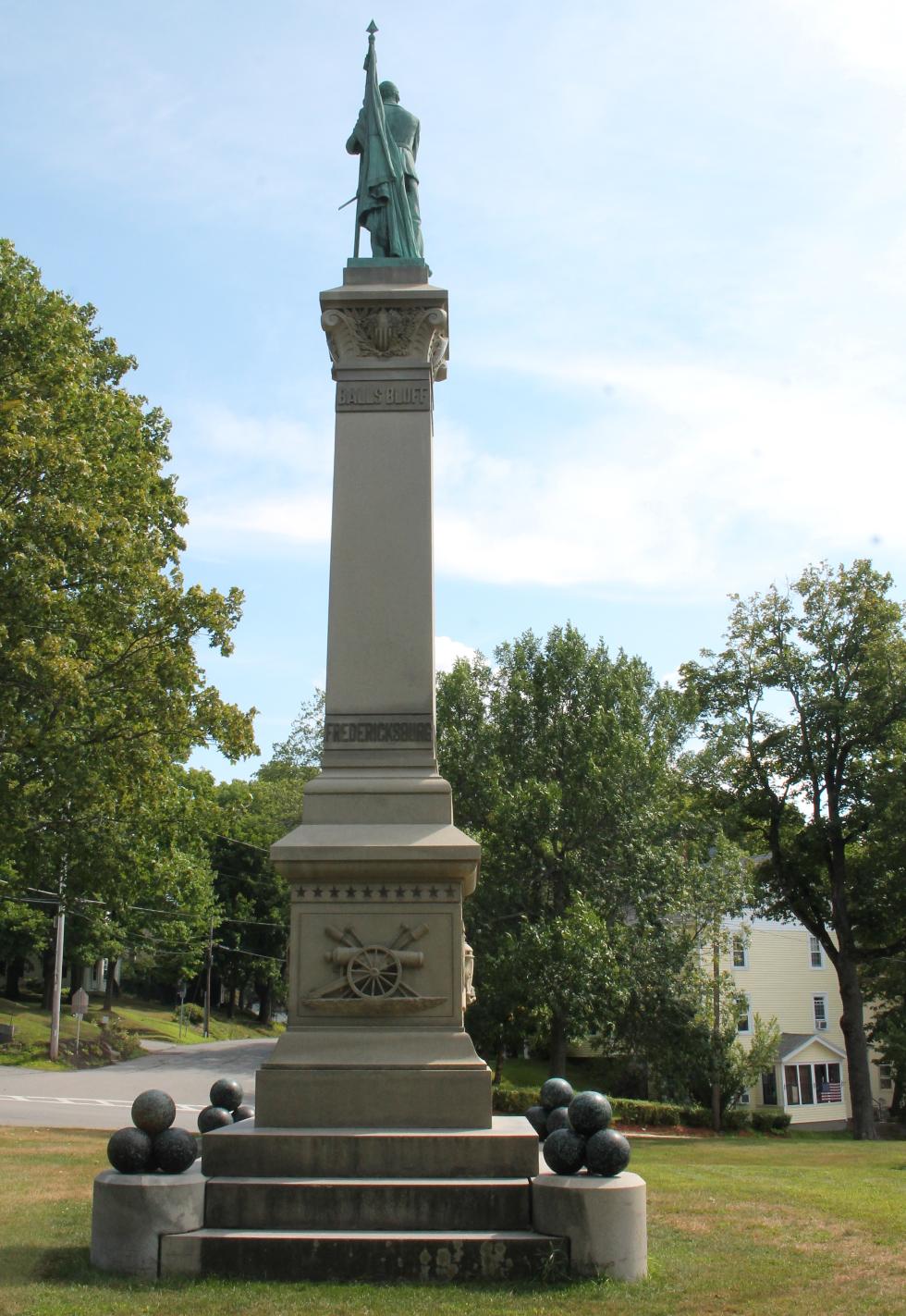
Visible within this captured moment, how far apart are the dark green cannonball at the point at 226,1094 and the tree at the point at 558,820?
18.9 metres

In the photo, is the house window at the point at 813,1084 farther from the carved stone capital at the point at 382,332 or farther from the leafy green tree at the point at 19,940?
the carved stone capital at the point at 382,332

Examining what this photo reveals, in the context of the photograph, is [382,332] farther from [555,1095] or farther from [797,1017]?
[797,1017]

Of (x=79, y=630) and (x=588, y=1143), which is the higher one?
(x=79, y=630)

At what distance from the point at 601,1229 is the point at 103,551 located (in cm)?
1485

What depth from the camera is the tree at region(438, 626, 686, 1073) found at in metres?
30.0

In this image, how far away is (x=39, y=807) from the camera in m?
20.6

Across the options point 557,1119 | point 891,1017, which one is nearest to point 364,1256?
point 557,1119

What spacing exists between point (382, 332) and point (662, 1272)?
8213mm

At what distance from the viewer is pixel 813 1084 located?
51469 mm

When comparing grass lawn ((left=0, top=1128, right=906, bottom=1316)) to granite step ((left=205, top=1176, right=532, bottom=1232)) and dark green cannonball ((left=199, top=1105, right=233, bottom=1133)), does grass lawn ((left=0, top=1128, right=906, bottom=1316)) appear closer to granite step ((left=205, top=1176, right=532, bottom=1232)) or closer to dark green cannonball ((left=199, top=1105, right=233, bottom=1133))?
granite step ((left=205, top=1176, right=532, bottom=1232))

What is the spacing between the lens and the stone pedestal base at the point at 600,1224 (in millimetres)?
7973

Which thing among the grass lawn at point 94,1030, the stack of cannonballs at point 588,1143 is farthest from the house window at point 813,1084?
the stack of cannonballs at point 588,1143

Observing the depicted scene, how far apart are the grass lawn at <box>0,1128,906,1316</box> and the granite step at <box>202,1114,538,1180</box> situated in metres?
1.07

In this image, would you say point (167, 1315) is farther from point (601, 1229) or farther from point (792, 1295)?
point (792, 1295)
